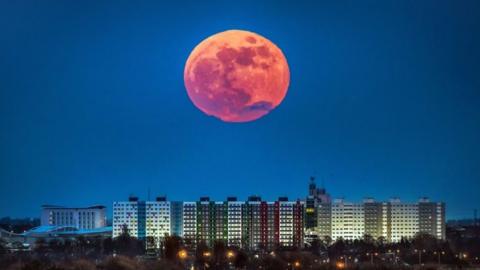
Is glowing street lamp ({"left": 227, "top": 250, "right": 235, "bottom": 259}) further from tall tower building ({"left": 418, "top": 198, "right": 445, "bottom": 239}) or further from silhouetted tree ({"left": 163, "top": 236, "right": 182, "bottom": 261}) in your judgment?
tall tower building ({"left": 418, "top": 198, "right": 445, "bottom": 239})

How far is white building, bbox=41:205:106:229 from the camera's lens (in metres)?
29.8

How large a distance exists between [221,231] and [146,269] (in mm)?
9705

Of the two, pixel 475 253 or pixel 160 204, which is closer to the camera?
pixel 475 253

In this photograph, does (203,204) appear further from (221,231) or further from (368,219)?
(368,219)

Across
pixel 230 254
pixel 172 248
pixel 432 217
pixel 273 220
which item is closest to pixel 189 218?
pixel 273 220

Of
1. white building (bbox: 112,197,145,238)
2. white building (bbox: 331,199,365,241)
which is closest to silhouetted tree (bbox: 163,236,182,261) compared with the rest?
white building (bbox: 112,197,145,238)

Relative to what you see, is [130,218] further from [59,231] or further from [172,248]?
[172,248]

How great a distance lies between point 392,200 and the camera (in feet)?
83.1

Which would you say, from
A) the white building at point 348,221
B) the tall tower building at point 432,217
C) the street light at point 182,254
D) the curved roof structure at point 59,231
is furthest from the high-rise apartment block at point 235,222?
the street light at point 182,254

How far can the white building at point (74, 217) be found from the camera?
2983 centimetres

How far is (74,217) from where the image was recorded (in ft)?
98.2

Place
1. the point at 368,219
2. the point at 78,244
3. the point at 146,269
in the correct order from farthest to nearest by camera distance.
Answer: the point at 368,219, the point at 78,244, the point at 146,269

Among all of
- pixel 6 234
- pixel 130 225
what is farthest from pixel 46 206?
pixel 130 225

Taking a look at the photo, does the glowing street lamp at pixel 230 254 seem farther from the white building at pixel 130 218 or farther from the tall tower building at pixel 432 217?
the tall tower building at pixel 432 217
